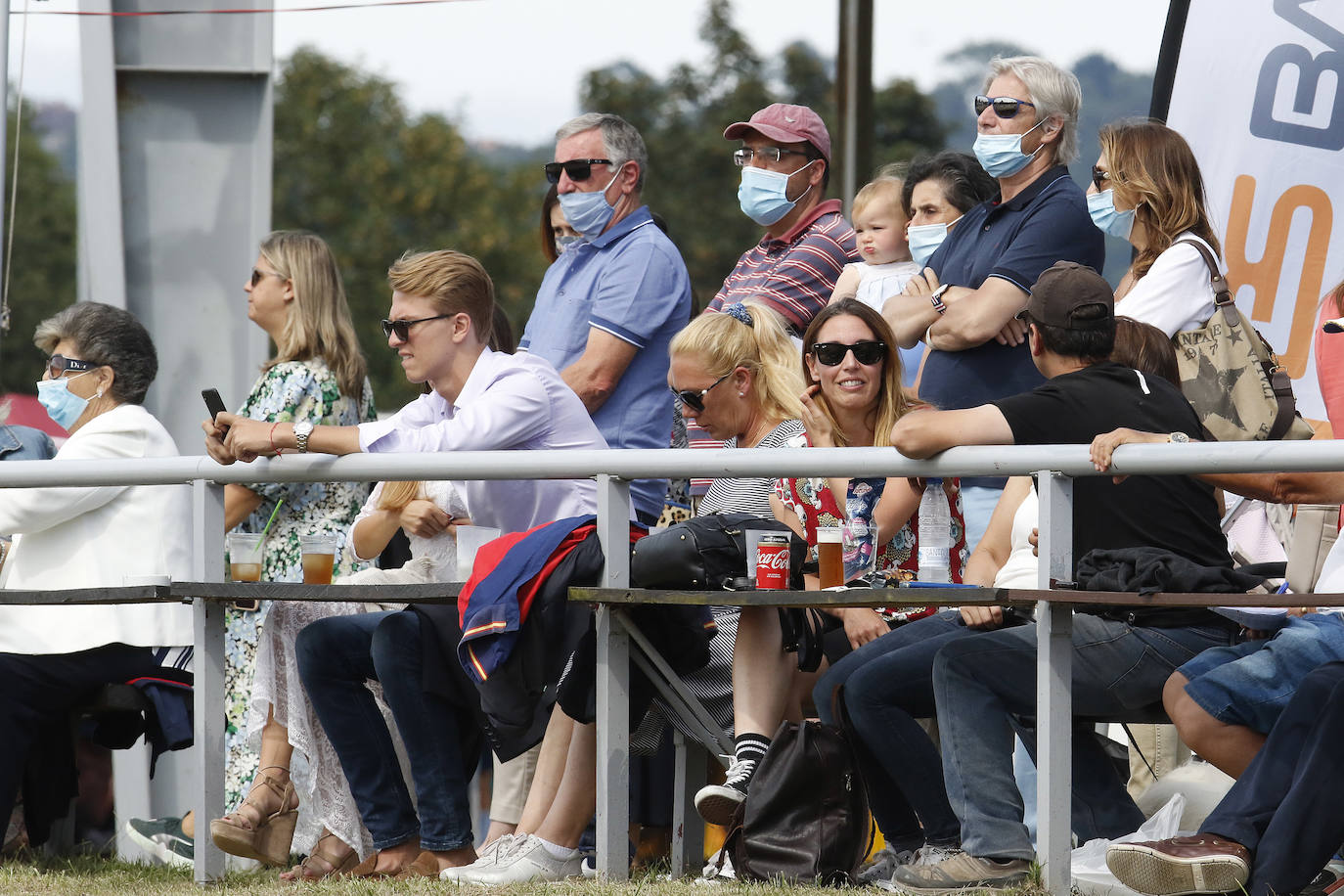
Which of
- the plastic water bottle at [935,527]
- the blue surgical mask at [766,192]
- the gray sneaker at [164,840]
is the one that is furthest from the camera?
the blue surgical mask at [766,192]

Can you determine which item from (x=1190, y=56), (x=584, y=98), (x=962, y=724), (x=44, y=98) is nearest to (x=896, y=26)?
(x=584, y=98)

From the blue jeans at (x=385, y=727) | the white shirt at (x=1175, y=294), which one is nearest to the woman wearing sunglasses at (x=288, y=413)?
the blue jeans at (x=385, y=727)

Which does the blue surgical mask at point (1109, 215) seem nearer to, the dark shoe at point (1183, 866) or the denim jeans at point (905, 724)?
the denim jeans at point (905, 724)

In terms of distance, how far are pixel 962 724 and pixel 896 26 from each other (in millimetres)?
49918

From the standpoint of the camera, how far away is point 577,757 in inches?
191

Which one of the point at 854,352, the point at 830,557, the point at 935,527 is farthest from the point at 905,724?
the point at 854,352

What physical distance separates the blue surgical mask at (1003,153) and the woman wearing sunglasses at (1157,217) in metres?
0.31

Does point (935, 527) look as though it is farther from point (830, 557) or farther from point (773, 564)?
point (773, 564)

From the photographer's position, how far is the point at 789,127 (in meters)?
6.39

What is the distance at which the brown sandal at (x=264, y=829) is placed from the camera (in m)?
5.04

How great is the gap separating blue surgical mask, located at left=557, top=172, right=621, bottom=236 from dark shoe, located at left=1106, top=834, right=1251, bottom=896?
121 inches

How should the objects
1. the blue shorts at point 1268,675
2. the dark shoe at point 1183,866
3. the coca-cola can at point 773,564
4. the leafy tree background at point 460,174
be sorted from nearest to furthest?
1. the dark shoe at point 1183,866
2. the blue shorts at point 1268,675
3. the coca-cola can at point 773,564
4. the leafy tree background at point 460,174

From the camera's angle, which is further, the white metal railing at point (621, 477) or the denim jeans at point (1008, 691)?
the denim jeans at point (1008, 691)

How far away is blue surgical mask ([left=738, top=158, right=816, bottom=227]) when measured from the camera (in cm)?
636
